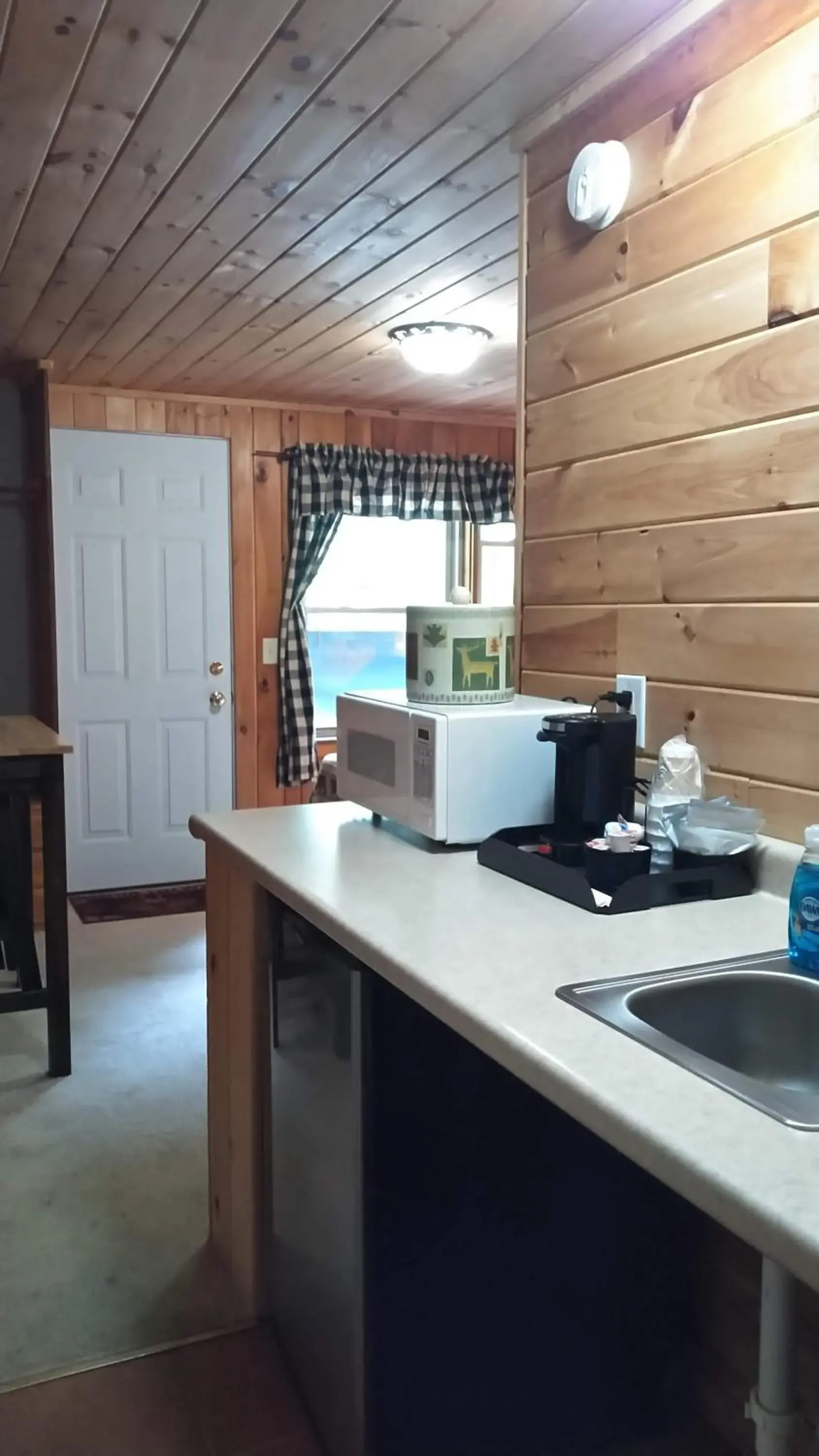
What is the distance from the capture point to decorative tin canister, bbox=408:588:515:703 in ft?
6.03

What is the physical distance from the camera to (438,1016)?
1178mm

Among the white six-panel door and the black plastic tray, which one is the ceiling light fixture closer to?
the white six-panel door

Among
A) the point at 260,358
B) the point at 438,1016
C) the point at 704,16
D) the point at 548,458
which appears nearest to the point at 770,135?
the point at 704,16

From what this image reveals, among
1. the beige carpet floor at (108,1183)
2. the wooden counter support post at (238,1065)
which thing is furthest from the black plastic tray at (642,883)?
the beige carpet floor at (108,1183)

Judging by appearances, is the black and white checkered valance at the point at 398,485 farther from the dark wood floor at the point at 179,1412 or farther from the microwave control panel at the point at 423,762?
the dark wood floor at the point at 179,1412

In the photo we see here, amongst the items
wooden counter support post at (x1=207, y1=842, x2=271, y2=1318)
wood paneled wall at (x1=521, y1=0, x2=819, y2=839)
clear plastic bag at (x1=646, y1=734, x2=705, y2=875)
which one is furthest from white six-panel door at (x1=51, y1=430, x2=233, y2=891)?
clear plastic bag at (x1=646, y1=734, x2=705, y2=875)

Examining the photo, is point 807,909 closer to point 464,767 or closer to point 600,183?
point 464,767

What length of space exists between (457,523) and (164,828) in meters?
2.05

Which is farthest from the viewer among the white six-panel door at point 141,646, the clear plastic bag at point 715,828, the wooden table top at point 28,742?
the white six-panel door at point 141,646

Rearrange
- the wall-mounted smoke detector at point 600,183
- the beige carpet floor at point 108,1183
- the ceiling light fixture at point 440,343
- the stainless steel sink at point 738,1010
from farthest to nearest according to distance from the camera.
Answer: the ceiling light fixture at point 440,343 < the beige carpet floor at point 108,1183 < the wall-mounted smoke detector at point 600,183 < the stainless steel sink at point 738,1010

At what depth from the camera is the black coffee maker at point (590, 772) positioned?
166 centimetres

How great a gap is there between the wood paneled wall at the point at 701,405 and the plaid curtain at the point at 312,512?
2812 mm

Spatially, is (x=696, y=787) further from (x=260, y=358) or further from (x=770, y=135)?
(x=260, y=358)

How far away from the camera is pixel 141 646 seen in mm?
4660
